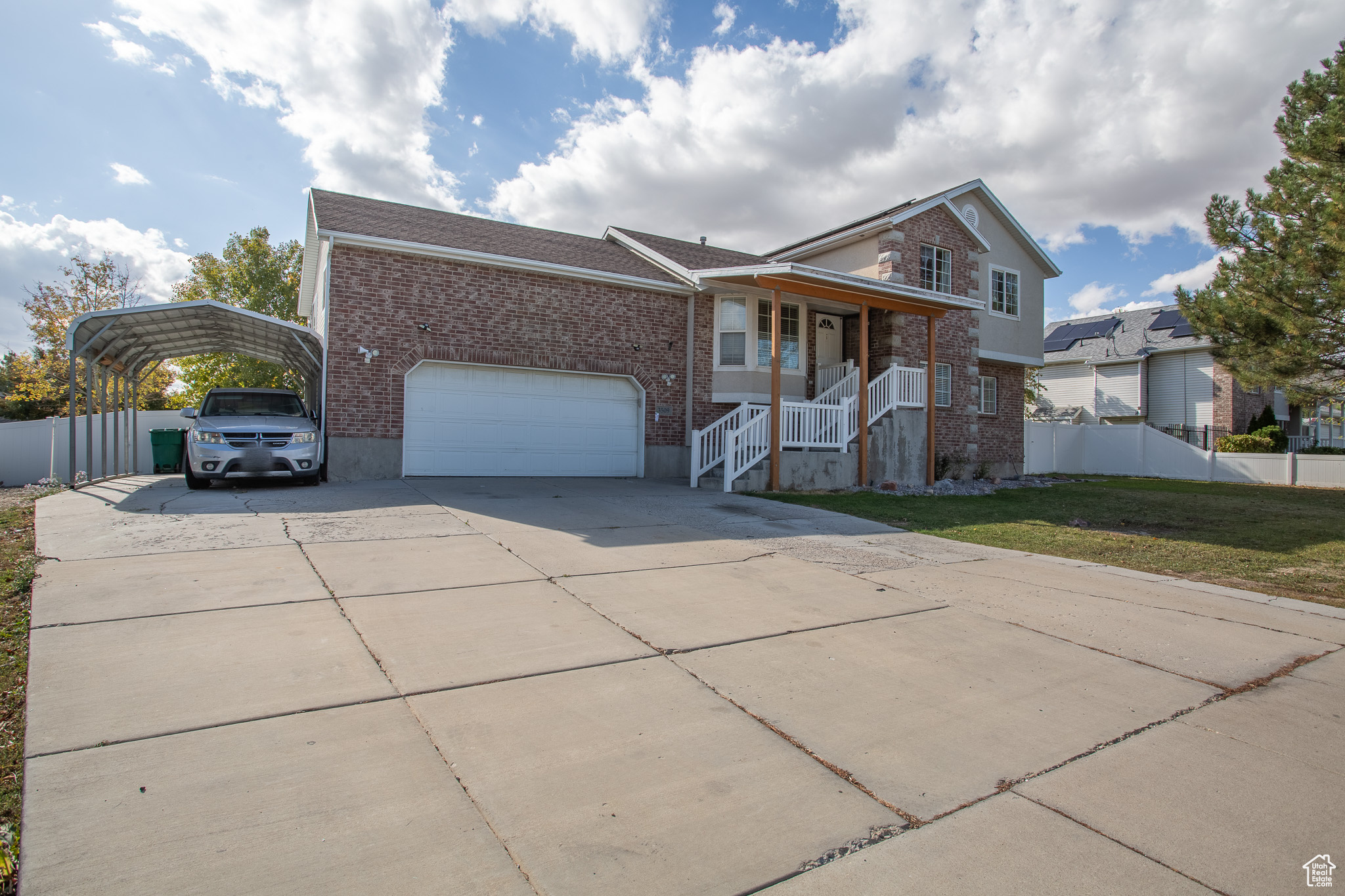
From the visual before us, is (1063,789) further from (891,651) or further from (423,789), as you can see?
(423,789)

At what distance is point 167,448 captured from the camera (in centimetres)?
1442

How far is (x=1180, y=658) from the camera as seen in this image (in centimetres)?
421

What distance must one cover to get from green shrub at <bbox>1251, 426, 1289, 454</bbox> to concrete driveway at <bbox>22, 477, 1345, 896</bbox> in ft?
76.6

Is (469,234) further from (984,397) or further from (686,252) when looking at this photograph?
(984,397)

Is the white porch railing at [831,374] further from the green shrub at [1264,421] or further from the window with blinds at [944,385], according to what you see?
the green shrub at [1264,421]

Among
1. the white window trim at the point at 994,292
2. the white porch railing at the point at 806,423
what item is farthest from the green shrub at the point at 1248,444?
the white porch railing at the point at 806,423

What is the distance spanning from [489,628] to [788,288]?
10.1 m

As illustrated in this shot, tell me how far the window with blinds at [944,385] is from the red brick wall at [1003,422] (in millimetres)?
2277

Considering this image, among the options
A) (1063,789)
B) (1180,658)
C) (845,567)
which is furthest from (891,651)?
(845,567)

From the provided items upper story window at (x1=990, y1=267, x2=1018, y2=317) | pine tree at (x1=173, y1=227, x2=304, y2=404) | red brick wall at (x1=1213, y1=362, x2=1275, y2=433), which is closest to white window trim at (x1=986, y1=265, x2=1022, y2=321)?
upper story window at (x1=990, y1=267, x2=1018, y2=317)

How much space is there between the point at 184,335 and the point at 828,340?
13441 millimetres

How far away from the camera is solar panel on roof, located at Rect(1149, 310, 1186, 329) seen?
2840 cm

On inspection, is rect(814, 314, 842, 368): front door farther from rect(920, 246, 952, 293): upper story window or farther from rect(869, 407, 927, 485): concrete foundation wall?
rect(869, 407, 927, 485): concrete foundation wall

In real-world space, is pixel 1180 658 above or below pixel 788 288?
below
